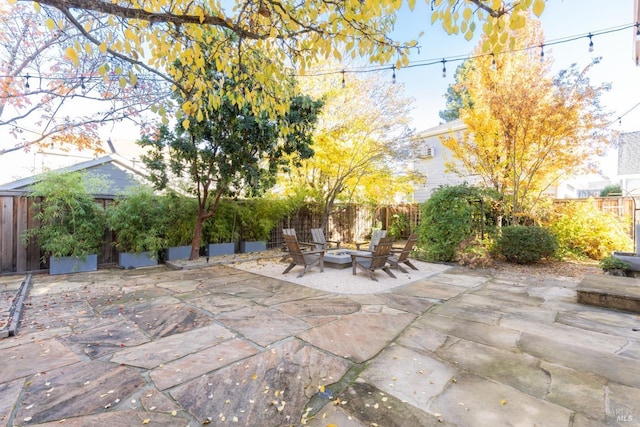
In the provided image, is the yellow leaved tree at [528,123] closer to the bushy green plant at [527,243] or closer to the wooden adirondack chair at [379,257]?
the bushy green plant at [527,243]

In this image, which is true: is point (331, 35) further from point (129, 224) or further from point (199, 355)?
point (129, 224)

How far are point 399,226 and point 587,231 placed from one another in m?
5.73

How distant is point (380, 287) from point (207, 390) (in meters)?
3.33

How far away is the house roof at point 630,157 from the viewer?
13993mm

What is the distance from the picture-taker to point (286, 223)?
385 inches

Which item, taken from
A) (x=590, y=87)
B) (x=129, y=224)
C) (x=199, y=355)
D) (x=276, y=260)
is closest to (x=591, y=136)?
(x=590, y=87)

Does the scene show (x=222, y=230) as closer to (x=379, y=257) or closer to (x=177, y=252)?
(x=177, y=252)

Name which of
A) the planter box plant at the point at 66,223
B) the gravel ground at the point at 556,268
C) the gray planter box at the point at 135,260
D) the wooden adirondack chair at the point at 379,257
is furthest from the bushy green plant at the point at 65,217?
the gravel ground at the point at 556,268

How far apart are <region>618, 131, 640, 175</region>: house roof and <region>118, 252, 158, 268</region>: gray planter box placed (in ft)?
65.3

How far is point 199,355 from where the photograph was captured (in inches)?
95.1

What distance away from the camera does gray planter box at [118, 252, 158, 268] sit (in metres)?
6.33

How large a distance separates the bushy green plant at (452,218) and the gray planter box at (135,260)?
6.58m

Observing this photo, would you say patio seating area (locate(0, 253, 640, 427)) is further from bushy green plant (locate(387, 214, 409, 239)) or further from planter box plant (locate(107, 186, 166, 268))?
bushy green plant (locate(387, 214, 409, 239))

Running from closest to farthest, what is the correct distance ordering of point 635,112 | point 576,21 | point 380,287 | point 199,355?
point 199,355
point 380,287
point 576,21
point 635,112
